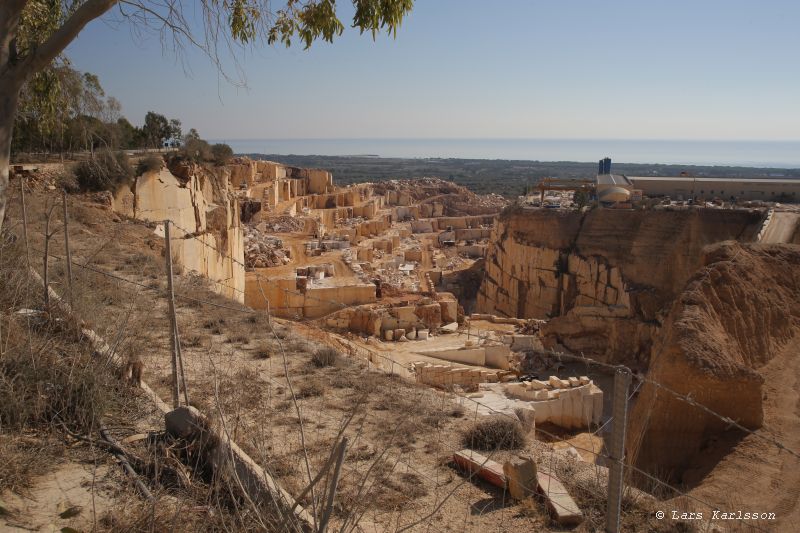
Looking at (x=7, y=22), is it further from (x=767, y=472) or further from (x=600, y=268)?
(x=600, y=268)

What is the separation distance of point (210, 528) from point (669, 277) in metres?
26.0

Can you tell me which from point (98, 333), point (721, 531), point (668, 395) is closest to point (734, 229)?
point (668, 395)

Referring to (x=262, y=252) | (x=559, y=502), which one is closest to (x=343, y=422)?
(x=559, y=502)

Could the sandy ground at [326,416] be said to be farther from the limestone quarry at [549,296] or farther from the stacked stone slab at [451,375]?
A: the stacked stone slab at [451,375]

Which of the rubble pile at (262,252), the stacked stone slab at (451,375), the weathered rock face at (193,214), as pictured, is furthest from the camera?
the rubble pile at (262,252)

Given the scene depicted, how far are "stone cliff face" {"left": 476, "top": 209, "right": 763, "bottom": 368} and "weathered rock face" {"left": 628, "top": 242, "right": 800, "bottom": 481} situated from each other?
9.53 metres

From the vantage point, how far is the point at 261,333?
8.01 m

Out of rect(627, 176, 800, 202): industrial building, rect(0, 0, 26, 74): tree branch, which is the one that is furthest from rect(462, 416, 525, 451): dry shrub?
rect(627, 176, 800, 202): industrial building

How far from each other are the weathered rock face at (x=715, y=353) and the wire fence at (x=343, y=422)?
251 cm

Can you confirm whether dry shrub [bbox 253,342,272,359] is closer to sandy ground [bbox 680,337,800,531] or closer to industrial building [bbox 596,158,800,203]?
sandy ground [bbox 680,337,800,531]

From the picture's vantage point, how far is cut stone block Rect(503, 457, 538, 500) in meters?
4.21

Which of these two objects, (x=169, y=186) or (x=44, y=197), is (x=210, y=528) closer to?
(x=44, y=197)

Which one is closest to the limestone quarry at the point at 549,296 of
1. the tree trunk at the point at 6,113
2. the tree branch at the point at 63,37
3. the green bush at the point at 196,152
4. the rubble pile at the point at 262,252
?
the rubble pile at the point at 262,252

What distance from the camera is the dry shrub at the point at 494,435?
524 centimetres
